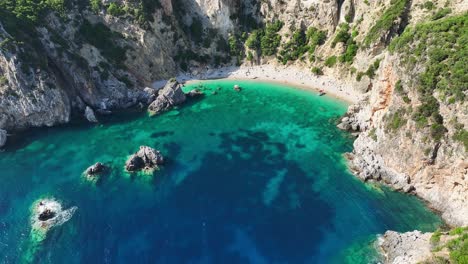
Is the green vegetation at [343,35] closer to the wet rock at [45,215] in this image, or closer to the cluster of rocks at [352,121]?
the cluster of rocks at [352,121]

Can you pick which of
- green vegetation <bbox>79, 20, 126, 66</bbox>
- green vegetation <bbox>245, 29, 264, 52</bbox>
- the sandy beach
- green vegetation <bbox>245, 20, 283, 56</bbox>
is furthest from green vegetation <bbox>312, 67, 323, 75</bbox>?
green vegetation <bbox>79, 20, 126, 66</bbox>

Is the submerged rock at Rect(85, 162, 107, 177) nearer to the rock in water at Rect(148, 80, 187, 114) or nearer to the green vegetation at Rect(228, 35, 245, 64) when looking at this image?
the rock in water at Rect(148, 80, 187, 114)

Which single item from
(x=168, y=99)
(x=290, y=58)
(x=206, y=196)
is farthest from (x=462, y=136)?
(x=168, y=99)

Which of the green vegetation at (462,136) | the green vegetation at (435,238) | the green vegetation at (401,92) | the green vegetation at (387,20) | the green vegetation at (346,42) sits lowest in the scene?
the green vegetation at (435,238)

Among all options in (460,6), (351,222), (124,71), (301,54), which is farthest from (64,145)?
(460,6)

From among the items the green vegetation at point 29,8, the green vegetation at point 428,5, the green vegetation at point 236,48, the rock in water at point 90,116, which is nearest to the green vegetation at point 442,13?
the green vegetation at point 428,5
